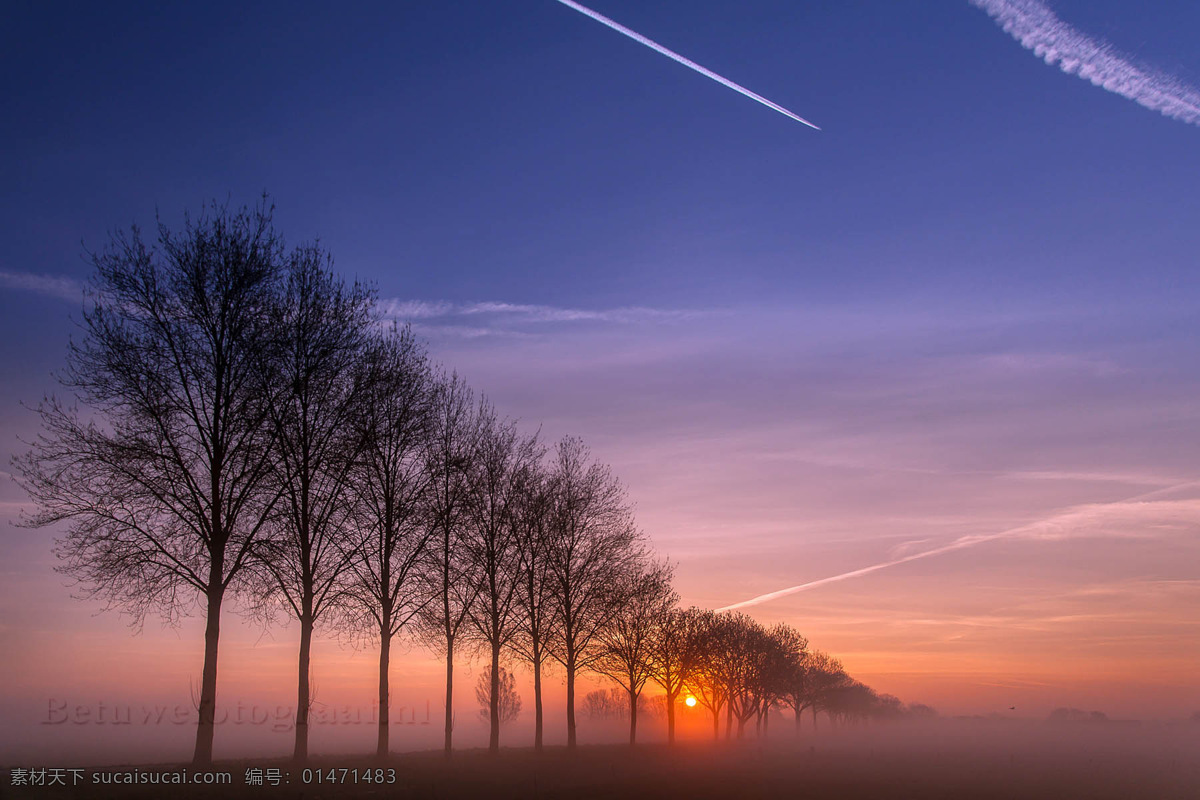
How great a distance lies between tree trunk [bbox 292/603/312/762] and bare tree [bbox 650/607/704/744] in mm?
35730

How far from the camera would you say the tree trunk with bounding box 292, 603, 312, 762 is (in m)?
24.2

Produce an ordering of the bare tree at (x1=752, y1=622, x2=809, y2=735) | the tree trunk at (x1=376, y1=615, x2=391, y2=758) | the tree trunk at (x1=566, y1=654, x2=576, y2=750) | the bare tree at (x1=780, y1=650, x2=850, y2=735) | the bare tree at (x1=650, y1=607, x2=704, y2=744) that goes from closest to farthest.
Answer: the tree trunk at (x1=376, y1=615, x2=391, y2=758) < the tree trunk at (x1=566, y1=654, x2=576, y2=750) < the bare tree at (x1=650, y1=607, x2=704, y2=744) < the bare tree at (x1=752, y1=622, x2=809, y2=735) < the bare tree at (x1=780, y1=650, x2=850, y2=735)

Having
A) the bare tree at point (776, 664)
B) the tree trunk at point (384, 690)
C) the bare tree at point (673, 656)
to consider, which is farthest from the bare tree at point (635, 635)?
the bare tree at point (776, 664)

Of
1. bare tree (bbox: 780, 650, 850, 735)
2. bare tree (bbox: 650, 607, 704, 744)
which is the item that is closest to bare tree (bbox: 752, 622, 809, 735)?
bare tree (bbox: 780, 650, 850, 735)

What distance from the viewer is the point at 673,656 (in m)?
61.7

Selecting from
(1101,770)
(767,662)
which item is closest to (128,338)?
(1101,770)

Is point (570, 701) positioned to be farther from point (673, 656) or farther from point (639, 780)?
point (673, 656)

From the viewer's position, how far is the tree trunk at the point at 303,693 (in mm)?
24234

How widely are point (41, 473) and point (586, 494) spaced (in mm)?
28207

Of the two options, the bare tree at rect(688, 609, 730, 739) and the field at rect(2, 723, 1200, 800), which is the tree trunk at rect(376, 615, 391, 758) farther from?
the bare tree at rect(688, 609, 730, 739)

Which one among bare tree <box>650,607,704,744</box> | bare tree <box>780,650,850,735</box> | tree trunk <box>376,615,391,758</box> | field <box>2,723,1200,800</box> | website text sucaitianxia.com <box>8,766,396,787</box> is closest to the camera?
website text sucaitianxia.com <box>8,766,396,787</box>

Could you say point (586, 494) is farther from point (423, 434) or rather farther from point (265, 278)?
point (265, 278)

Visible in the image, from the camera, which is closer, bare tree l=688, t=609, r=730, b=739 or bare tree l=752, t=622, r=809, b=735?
bare tree l=688, t=609, r=730, b=739

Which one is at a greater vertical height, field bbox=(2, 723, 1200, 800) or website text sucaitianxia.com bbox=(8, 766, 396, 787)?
website text sucaitianxia.com bbox=(8, 766, 396, 787)
